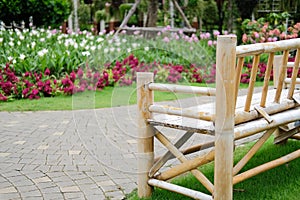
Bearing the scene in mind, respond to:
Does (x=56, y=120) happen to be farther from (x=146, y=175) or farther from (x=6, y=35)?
(x=6, y=35)

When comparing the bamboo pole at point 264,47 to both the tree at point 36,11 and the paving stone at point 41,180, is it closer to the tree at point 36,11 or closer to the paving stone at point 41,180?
the paving stone at point 41,180

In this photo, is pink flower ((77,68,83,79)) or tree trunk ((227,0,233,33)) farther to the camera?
tree trunk ((227,0,233,33))

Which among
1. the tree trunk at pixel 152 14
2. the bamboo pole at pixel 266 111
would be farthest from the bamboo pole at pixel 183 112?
the tree trunk at pixel 152 14

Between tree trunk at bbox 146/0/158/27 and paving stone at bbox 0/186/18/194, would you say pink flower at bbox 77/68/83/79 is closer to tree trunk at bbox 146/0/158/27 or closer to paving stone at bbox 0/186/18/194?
paving stone at bbox 0/186/18/194

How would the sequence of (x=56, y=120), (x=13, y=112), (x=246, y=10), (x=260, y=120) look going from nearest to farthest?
(x=260, y=120)
(x=56, y=120)
(x=13, y=112)
(x=246, y=10)

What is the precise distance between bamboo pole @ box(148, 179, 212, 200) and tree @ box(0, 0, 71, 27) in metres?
8.74

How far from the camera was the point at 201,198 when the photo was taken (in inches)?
107

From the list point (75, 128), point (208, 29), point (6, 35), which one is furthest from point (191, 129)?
point (208, 29)

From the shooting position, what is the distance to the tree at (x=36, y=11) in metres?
10.9

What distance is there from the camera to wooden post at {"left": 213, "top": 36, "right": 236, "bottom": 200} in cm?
239

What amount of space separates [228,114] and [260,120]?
449 mm

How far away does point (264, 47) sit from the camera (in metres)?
2.64

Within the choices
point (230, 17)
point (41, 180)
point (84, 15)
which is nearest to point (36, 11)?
point (230, 17)

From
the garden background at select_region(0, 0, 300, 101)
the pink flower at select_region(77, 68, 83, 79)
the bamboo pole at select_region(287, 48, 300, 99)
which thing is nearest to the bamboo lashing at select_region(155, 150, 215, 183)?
the bamboo pole at select_region(287, 48, 300, 99)
